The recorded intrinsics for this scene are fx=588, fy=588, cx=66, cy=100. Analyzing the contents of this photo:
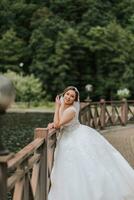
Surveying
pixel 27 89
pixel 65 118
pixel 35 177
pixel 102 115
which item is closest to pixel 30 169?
pixel 35 177

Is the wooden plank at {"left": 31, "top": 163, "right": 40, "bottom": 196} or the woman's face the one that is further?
the woman's face

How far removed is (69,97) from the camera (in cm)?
681

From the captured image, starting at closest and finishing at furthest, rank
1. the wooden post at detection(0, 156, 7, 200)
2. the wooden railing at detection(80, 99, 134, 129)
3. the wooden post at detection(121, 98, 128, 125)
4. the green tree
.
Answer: the wooden post at detection(0, 156, 7, 200) → the wooden railing at detection(80, 99, 134, 129) → the wooden post at detection(121, 98, 128, 125) → the green tree

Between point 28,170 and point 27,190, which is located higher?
point 28,170

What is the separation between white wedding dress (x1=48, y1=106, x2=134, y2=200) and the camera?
6.38 meters

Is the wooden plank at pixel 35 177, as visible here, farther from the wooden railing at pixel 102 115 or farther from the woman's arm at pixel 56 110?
the wooden railing at pixel 102 115

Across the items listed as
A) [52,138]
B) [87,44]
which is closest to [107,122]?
[52,138]

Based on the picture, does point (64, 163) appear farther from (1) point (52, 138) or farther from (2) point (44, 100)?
(2) point (44, 100)

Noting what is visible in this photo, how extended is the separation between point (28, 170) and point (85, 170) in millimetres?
1744

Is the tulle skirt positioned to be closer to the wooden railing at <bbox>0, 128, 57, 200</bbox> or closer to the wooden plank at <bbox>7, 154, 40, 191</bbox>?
the wooden railing at <bbox>0, 128, 57, 200</bbox>

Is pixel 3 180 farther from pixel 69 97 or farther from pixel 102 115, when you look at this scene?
pixel 102 115

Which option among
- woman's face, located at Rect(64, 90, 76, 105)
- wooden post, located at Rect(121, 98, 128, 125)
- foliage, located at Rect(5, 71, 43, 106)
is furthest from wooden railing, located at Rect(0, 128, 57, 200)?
foliage, located at Rect(5, 71, 43, 106)

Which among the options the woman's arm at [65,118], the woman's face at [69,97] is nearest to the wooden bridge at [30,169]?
the woman's arm at [65,118]

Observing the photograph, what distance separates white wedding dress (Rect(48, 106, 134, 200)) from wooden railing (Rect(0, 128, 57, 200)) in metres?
0.20
